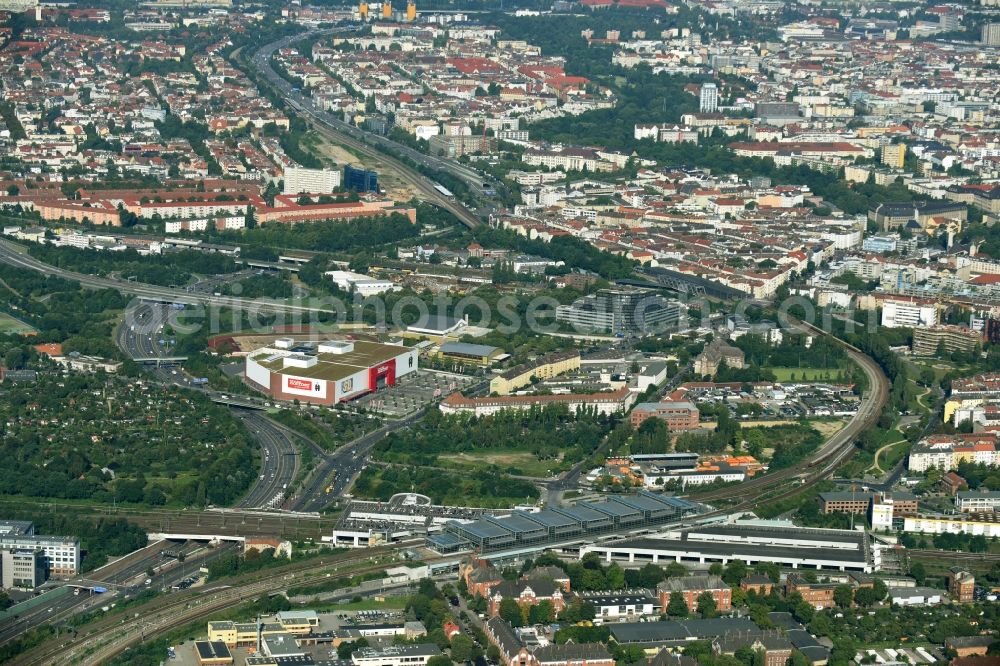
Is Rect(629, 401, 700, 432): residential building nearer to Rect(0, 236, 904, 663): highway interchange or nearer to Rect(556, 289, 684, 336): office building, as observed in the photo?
Rect(0, 236, 904, 663): highway interchange

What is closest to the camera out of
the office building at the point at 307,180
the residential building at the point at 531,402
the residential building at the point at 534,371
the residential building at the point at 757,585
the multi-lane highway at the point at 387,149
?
the residential building at the point at 757,585

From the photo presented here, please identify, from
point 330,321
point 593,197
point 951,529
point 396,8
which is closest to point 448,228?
point 593,197

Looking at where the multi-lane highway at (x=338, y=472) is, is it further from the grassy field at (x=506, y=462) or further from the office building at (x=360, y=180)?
the office building at (x=360, y=180)

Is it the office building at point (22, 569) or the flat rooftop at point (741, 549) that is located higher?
the flat rooftop at point (741, 549)

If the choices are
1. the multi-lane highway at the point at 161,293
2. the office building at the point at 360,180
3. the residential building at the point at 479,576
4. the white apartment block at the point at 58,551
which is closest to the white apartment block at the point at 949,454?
the residential building at the point at 479,576

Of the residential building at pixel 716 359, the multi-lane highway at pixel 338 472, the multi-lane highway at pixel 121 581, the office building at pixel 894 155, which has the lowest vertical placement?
the office building at pixel 894 155

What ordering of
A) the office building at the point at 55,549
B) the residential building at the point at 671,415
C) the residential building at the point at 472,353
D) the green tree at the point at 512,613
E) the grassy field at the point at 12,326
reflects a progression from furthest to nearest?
1. the grassy field at the point at 12,326
2. the residential building at the point at 472,353
3. the residential building at the point at 671,415
4. the office building at the point at 55,549
5. the green tree at the point at 512,613

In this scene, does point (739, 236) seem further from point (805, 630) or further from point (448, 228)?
point (805, 630)
